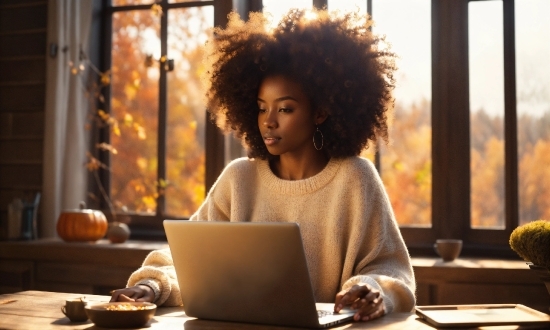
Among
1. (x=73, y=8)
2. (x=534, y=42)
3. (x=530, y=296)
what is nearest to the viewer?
(x=530, y=296)

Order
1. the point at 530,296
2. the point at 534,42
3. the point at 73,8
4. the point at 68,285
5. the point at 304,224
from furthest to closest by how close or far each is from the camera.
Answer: the point at 73,8 < the point at 68,285 < the point at 534,42 < the point at 530,296 < the point at 304,224

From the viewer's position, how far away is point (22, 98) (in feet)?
13.1

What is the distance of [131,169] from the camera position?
13.2 ft

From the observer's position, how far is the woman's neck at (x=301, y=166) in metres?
2.34

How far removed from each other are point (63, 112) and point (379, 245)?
224 cm

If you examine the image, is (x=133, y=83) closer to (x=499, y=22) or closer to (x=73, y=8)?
(x=73, y=8)

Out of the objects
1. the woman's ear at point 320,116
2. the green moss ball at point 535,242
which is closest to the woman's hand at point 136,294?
the woman's ear at point 320,116

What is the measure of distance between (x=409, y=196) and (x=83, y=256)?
62.0 inches

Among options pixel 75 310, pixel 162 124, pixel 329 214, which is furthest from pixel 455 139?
pixel 75 310

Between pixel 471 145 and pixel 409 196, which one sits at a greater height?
pixel 471 145

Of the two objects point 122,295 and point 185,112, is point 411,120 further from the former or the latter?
point 122,295

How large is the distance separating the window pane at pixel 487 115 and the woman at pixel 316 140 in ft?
3.57

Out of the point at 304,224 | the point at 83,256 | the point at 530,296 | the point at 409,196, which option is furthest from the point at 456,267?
the point at 83,256

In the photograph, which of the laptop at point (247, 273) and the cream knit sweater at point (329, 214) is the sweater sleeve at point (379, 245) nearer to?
the cream knit sweater at point (329, 214)
